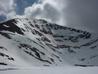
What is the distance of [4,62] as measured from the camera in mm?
199375

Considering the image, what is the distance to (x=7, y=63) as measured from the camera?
198250 millimetres

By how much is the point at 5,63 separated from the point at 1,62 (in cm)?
383

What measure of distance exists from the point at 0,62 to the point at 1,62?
4.34 feet

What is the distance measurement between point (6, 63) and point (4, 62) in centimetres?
254

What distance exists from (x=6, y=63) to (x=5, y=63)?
930 millimetres

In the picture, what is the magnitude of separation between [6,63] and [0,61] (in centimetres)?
625

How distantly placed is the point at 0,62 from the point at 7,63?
21.7 ft

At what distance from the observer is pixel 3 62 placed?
198m

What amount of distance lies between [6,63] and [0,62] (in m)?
5.73

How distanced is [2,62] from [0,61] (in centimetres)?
298

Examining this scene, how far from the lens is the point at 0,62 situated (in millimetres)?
196125

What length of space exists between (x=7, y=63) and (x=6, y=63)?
95 centimetres
